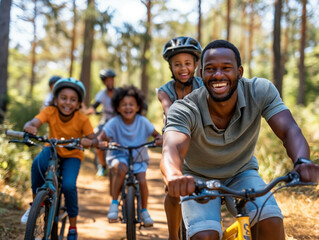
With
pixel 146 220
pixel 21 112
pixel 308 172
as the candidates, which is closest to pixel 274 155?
pixel 146 220

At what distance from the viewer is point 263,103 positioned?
2869 millimetres

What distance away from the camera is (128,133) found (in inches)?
223

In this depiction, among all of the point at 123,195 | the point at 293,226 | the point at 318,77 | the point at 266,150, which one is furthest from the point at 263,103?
the point at 318,77

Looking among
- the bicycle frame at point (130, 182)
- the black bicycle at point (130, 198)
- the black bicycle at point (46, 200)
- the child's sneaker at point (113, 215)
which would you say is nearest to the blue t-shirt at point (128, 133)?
the black bicycle at point (130, 198)

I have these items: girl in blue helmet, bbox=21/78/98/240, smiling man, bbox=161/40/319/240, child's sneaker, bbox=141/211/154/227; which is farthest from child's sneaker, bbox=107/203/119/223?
smiling man, bbox=161/40/319/240

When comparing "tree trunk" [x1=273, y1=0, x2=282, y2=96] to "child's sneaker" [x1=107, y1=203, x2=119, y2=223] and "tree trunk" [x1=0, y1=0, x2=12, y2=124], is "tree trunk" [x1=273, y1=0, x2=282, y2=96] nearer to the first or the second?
"child's sneaker" [x1=107, y1=203, x2=119, y2=223]

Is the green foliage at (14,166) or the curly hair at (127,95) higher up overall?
the curly hair at (127,95)

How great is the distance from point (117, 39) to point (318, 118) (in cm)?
1273

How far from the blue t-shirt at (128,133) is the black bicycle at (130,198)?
6.7 inches

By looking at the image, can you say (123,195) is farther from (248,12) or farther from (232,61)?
(248,12)

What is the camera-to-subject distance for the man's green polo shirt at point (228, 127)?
2.80 meters

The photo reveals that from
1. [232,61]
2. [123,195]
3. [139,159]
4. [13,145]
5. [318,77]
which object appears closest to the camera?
[232,61]

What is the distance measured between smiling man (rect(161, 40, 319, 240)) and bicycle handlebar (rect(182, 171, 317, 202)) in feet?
0.97

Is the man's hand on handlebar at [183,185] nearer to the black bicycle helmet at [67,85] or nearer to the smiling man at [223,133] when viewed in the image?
the smiling man at [223,133]
